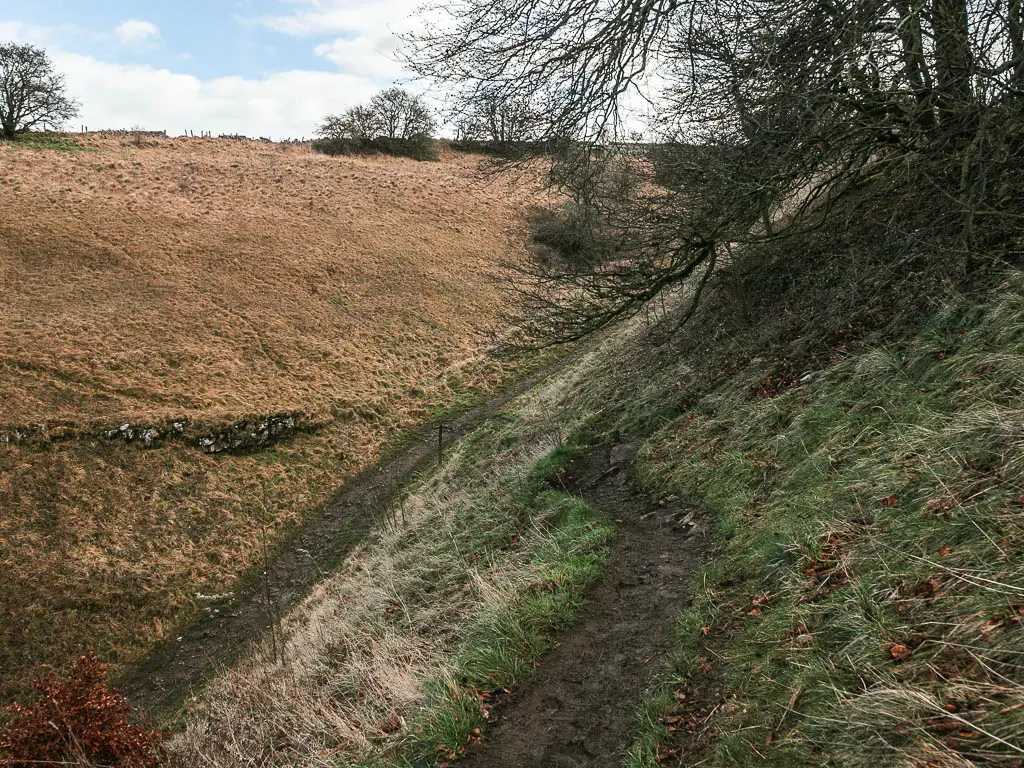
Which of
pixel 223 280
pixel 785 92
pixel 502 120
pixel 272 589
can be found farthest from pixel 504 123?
pixel 223 280

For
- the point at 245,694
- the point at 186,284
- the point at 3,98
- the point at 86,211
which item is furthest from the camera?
the point at 3,98

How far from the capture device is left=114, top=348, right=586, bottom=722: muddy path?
11.2 m

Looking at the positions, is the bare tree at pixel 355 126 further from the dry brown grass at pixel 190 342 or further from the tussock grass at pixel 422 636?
the tussock grass at pixel 422 636

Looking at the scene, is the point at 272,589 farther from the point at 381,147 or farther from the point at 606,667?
the point at 381,147

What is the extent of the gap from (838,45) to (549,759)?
661 centimetres

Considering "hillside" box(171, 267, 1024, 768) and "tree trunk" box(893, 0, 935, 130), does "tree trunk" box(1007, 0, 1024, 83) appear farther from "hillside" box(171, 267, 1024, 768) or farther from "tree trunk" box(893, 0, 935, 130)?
"hillside" box(171, 267, 1024, 768)

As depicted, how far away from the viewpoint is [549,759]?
13.0 feet

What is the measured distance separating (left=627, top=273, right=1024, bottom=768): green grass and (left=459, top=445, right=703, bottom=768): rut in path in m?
0.24

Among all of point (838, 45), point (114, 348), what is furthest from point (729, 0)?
point (114, 348)

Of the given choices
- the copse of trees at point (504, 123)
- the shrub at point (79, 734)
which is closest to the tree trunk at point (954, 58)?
the copse of trees at point (504, 123)

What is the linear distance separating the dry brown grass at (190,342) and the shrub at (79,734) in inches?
190

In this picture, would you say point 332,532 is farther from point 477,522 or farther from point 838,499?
point 838,499

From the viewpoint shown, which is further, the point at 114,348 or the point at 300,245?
the point at 300,245

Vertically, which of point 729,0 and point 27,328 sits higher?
point 729,0
